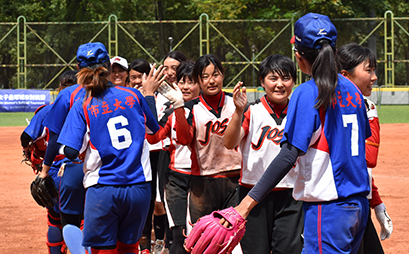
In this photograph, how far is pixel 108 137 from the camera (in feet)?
11.9

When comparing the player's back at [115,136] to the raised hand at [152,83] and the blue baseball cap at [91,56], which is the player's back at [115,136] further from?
the raised hand at [152,83]

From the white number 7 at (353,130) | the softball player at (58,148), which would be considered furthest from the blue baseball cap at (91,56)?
the white number 7 at (353,130)

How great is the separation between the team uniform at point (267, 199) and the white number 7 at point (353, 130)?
132 cm

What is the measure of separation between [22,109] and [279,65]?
71.8 ft

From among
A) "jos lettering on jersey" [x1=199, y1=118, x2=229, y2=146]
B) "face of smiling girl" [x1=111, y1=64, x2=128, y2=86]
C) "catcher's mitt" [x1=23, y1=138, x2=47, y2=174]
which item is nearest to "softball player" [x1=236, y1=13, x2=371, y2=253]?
"jos lettering on jersey" [x1=199, y1=118, x2=229, y2=146]

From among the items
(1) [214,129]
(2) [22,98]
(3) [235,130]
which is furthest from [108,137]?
(2) [22,98]

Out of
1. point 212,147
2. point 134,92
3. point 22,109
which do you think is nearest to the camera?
point 134,92

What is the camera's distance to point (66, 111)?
4.04 metres

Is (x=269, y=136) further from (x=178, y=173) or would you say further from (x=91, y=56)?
(x=91, y=56)

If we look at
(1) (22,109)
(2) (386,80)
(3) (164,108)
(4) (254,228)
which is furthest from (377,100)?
(4) (254,228)

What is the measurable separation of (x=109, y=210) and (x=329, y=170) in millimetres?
1731

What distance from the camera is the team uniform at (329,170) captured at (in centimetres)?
258

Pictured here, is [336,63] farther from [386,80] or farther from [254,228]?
[386,80]

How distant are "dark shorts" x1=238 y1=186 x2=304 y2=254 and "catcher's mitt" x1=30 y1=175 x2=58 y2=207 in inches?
70.4
